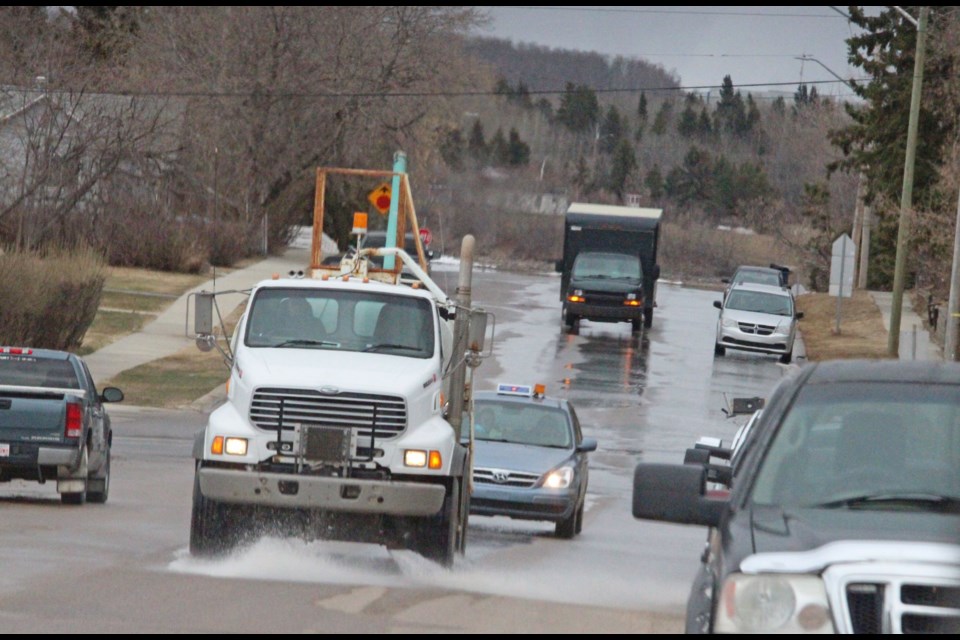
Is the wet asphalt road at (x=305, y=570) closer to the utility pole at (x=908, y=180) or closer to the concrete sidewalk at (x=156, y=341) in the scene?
the concrete sidewalk at (x=156, y=341)

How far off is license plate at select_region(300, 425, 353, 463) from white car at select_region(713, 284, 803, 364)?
28.1m

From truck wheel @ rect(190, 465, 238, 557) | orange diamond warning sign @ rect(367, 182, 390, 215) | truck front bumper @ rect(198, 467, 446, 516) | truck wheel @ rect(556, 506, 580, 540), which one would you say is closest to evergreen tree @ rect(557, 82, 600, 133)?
orange diamond warning sign @ rect(367, 182, 390, 215)

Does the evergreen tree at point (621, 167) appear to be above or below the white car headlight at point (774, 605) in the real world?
above

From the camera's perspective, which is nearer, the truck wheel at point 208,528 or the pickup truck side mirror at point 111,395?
the truck wheel at point 208,528

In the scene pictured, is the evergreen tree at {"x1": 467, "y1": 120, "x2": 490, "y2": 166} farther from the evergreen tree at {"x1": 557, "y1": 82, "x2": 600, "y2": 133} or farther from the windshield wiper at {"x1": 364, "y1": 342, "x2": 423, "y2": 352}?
the windshield wiper at {"x1": 364, "y1": 342, "x2": 423, "y2": 352}

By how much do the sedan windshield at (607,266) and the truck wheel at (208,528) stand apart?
3068 centimetres

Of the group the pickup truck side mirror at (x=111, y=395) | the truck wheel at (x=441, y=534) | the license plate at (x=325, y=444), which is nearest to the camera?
the license plate at (x=325, y=444)

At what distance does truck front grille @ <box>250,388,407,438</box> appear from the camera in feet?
39.2

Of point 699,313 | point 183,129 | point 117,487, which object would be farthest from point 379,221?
point 117,487

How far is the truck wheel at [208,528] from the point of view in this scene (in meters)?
12.0

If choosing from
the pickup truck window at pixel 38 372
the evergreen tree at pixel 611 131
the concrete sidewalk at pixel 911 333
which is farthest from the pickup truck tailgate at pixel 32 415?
the evergreen tree at pixel 611 131

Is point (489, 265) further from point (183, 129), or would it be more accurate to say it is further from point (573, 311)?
point (573, 311)

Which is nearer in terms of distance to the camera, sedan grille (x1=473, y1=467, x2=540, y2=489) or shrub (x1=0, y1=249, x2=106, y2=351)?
sedan grille (x1=473, y1=467, x2=540, y2=489)

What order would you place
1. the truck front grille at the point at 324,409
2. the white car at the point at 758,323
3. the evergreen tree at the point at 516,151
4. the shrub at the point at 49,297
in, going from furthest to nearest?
the evergreen tree at the point at 516,151 → the white car at the point at 758,323 → the shrub at the point at 49,297 → the truck front grille at the point at 324,409
